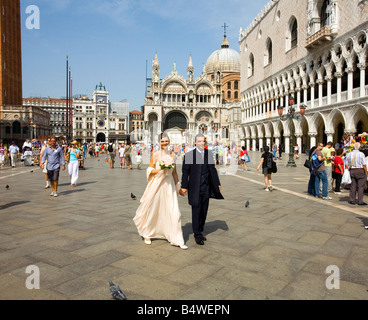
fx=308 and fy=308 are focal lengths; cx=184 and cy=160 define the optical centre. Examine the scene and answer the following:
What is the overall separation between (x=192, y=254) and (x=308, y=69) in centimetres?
2869

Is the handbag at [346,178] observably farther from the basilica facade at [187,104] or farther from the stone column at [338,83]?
the basilica facade at [187,104]

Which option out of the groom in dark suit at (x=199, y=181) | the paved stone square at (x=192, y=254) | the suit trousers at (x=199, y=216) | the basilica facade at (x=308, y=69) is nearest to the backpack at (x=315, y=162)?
the paved stone square at (x=192, y=254)

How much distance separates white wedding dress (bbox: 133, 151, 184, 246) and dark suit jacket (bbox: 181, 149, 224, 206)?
23 cm

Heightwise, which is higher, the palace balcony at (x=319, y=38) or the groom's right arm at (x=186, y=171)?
the palace balcony at (x=319, y=38)

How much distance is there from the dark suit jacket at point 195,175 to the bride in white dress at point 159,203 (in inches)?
8.8

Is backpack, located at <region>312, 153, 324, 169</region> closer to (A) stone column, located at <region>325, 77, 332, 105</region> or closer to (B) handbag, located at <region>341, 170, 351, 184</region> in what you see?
(B) handbag, located at <region>341, 170, 351, 184</region>

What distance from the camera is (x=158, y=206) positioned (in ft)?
14.6

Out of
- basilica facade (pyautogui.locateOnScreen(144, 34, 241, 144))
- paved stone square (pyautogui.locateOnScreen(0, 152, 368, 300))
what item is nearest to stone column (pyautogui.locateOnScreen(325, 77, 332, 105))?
paved stone square (pyautogui.locateOnScreen(0, 152, 368, 300))

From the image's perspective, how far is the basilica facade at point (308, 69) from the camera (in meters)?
22.0

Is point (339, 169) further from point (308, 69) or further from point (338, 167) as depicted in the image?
point (308, 69)

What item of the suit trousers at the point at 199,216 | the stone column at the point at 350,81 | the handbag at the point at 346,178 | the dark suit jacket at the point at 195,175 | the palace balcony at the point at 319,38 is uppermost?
the palace balcony at the point at 319,38

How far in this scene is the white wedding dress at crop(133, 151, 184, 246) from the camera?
4407 millimetres

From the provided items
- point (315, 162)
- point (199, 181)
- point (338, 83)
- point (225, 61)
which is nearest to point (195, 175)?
point (199, 181)

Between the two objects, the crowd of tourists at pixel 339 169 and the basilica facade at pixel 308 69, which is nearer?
the crowd of tourists at pixel 339 169
